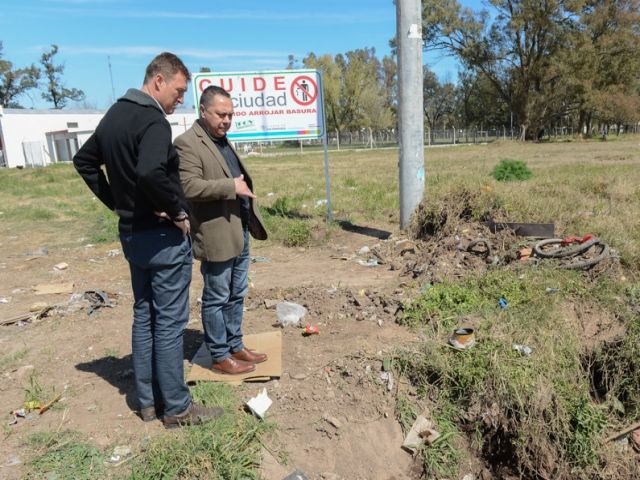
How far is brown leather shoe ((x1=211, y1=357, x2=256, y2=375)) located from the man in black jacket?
17.8 inches

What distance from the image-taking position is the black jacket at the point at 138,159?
2533 mm

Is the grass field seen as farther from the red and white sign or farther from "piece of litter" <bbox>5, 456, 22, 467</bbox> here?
the red and white sign

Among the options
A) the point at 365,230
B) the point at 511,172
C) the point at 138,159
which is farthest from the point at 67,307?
the point at 511,172

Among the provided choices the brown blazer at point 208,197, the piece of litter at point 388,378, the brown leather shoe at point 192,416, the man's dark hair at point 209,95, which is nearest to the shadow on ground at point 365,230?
the piece of litter at point 388,378

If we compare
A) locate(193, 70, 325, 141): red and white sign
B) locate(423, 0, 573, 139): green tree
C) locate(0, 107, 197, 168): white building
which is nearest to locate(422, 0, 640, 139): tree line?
locate(423, 0, 573, 139): green tree

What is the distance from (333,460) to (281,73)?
7291 mm

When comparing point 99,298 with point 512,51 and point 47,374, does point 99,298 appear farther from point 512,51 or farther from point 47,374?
point 512,51

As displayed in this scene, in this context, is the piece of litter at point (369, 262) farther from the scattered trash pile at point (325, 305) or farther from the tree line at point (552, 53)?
the tree line at point (552, 53)

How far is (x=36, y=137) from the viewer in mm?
40906

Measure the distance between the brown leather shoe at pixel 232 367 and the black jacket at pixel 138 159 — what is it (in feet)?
4.09

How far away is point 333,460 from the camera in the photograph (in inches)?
119

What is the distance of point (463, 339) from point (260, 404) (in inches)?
62.5

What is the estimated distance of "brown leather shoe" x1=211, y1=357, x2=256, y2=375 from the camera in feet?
11.5

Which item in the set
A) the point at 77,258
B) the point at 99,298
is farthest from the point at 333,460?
the point at 77,258
